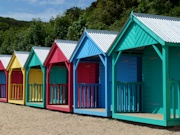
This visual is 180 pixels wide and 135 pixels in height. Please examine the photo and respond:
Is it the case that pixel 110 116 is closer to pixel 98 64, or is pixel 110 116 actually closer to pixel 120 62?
pixel 120 62

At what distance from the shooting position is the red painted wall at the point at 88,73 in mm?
17297

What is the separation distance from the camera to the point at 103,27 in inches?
1501

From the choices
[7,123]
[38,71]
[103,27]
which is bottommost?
[7,123]

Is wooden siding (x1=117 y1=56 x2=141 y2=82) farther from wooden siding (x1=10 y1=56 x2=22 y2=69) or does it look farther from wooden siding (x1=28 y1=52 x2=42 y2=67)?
wooden siding (x1=10 y1=56 x2=22 y2=69)

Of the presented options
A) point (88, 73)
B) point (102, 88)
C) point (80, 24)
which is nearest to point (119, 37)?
point (102, 88)

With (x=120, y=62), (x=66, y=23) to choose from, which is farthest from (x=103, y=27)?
(x=120, y=62)

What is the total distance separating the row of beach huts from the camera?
10.4 m

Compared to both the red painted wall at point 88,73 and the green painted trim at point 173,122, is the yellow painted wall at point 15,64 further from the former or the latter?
the green painted trim at point 173,122

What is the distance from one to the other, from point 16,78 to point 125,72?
13403 mm

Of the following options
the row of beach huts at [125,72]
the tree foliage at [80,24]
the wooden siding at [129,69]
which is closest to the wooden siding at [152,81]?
the row of beach huts at [125,72]

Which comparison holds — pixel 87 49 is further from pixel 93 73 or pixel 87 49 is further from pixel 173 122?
pixel 173 122

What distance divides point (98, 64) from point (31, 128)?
21.4ft

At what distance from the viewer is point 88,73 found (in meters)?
17.5

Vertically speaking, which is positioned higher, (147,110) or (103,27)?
(103,27)
